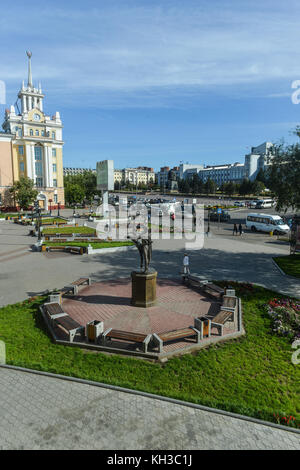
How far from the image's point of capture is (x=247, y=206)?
2275 inches

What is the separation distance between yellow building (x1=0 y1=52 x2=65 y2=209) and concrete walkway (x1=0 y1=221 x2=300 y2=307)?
33.1 meters

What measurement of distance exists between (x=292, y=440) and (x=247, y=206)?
5642cm

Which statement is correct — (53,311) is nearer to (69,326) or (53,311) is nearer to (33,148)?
(69,326)

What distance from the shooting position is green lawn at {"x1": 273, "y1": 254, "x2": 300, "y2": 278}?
1509cm

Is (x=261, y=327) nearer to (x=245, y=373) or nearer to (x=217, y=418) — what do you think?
(x=245, y=373)

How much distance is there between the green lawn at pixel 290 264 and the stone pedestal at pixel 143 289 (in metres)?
8.44

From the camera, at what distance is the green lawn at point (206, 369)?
567cm

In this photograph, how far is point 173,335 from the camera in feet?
24.7

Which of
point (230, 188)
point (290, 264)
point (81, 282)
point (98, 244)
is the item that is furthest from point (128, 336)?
point (230, 188)

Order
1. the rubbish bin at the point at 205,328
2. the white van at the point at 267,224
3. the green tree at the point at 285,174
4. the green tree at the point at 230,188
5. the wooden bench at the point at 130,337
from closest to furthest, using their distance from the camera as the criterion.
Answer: the wooden bench at the point at 130,337, the rubbish bin at the point at 205,328, the green tree at the point at 285,174, the white van at the point at 267,224, the green tree at the point at 230,188

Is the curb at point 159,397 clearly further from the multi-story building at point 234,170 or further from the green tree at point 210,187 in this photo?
the multi-story building at point 234,170

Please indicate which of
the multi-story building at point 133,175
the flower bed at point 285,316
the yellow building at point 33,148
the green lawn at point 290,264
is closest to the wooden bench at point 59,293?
the flower bed at point 285,316

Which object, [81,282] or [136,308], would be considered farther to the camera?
[81,282]

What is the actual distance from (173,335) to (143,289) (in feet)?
8.91
